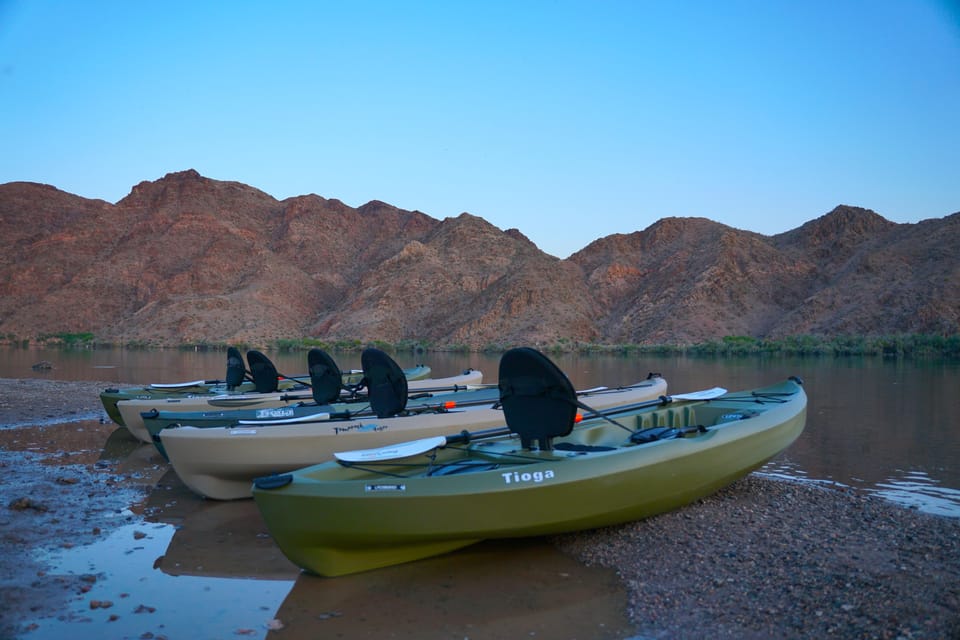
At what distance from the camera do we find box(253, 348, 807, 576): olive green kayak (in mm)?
5535

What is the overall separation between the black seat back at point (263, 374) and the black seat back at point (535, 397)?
267 inches

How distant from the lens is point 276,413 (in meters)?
9.85

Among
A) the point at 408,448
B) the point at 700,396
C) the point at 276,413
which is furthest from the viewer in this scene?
the point at 276,413

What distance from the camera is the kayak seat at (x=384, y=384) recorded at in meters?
8.38

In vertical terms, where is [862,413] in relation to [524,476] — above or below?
below

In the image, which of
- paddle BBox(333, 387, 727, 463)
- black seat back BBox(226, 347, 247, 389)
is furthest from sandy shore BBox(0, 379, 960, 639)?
black seat back BBox(226, 347, 247, 389)

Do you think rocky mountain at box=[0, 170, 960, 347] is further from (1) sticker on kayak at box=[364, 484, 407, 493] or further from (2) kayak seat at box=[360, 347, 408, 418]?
(1) sticker on kayak at box=[364, 484, 407, 493]

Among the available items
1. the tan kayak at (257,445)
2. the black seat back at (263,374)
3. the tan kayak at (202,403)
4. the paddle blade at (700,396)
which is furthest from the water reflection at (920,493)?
the black seat back at (263,374)

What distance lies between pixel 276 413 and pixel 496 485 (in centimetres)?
496

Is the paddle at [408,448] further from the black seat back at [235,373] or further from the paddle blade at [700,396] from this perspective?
the black seat back at [235,373]

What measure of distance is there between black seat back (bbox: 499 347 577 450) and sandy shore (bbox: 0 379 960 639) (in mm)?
1057

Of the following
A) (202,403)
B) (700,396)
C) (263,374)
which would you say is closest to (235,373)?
(263,374)

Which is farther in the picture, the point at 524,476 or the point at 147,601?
the point at 524,476

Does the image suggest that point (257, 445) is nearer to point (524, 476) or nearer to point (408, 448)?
point (408, 448)
